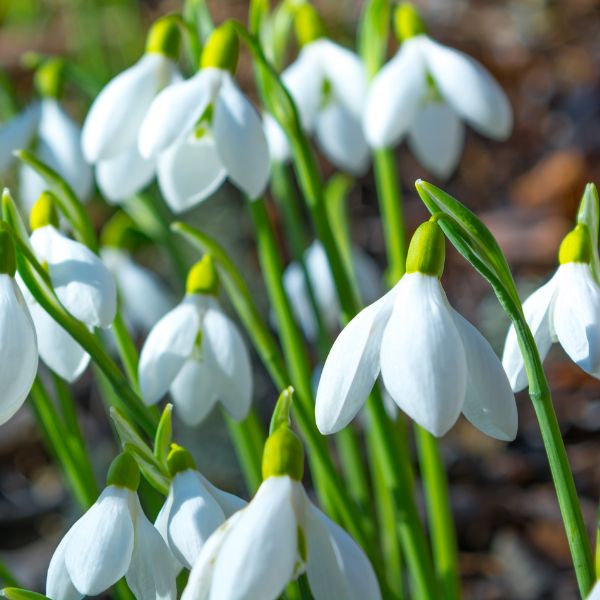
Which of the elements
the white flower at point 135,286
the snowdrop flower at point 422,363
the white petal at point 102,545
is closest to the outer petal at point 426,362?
the snowdrop flower at point 422,363

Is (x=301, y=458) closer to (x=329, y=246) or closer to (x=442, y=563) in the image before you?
(x=329, y=246)

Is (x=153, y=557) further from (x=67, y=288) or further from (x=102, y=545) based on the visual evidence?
(x=67, y=288)

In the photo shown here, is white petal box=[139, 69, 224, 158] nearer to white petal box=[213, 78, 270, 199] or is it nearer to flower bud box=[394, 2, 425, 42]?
white petal box=[213, 78, 270, 199]

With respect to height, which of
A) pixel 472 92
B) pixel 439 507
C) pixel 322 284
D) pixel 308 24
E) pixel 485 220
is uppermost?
pixel 308 24

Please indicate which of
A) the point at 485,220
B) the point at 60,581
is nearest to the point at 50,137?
the point at 60,581

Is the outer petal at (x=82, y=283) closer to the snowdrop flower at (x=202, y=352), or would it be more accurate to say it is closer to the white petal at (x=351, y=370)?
the snowdrop flower at (x=202, y=352)

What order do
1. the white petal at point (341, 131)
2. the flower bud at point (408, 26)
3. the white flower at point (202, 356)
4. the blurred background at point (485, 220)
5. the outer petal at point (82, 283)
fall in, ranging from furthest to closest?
1. the blurred background at point (485, 220)
2. the white petal at point (341, 131)
3. the flower bud at point (408, 26)
4. the white flower at point (202, 356)
5. the outer petal at point (82, 283)
